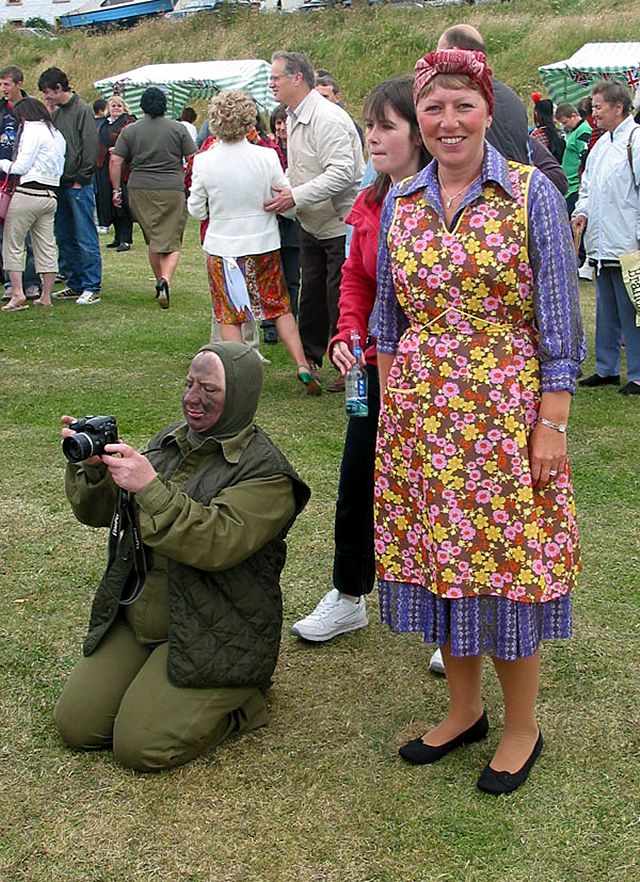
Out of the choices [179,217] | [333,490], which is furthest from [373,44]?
[333,490]

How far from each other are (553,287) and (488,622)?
87cm

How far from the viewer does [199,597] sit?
310cm

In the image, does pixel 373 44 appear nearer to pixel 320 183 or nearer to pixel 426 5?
pixel 426 5

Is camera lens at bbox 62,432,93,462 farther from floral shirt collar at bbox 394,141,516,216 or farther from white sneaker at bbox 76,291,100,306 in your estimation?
white sneaker at bbox 76,291,100,306

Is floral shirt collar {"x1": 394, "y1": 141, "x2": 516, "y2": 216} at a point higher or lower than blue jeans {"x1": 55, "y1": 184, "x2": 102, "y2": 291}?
higher

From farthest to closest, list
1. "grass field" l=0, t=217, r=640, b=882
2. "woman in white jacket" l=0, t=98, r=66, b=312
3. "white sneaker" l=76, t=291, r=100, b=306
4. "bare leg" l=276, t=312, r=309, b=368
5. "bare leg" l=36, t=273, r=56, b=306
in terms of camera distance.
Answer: "white sneaker" l=76, t=291, r=100, b=306
"bare leg" l=36, t=273, r=56, b=306
"woman in white jacket" l=0, t=98, r=66, b=312
"bare leg" l=276, t=312, r=309, b=368
"grass field" l=0, t=217, r=640, b=882

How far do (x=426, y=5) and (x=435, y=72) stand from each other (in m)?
36.8

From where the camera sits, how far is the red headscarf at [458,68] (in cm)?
261

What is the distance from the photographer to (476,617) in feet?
9.27

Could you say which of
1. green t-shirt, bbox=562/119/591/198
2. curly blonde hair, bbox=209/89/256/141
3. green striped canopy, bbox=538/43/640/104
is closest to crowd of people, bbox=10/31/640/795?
curly blonde hair, bbox=209/89/256/141

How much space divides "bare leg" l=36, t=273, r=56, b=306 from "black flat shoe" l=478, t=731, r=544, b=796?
7.93 metres

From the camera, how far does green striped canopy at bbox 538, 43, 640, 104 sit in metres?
19.7

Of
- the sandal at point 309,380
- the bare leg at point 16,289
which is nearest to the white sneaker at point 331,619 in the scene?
the sandal at point 309,380

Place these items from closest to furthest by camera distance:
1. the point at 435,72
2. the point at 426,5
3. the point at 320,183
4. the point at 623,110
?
the point at 435,72
the point at 320,183
the point at 623,110
the point at 426,5
